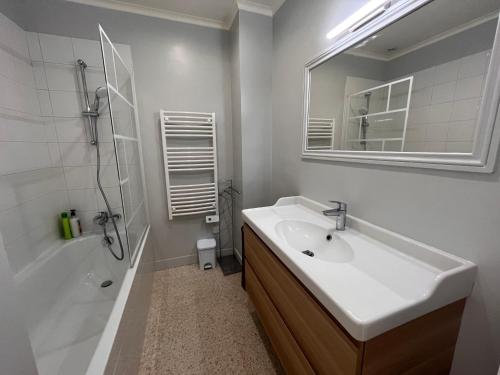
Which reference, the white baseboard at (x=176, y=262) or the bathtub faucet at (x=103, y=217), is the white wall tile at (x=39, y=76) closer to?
the bathtub faucet at (x=103, y=217)

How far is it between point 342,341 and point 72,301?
6.36 ft

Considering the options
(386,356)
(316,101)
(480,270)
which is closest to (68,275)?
(386,356)

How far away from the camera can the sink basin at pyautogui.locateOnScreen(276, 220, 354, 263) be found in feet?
3.32

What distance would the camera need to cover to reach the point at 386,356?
0.59m

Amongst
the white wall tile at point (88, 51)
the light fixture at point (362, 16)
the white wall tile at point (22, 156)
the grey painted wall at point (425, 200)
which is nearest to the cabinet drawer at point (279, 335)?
the grey painted wall at point (425, 200)

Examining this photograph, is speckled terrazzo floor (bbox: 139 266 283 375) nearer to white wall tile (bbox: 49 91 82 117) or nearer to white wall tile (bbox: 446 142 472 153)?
white wall tile (bbox: 446 142 472 153)

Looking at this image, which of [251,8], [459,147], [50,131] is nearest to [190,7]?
[251,8]

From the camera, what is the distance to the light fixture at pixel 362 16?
0.88m

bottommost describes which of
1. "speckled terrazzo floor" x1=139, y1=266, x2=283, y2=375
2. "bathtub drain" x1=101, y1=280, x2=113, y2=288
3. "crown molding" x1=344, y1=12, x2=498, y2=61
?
"speckled terrazzo floor" x1=139, y1=266, x2=283, y2=375

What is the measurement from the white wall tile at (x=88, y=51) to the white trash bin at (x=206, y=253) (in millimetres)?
1850

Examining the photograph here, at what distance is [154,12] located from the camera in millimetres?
1744

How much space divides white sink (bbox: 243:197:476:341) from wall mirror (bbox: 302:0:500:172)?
0.35 metres

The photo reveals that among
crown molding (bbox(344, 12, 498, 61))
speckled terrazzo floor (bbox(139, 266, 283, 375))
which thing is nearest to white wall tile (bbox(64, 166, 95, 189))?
speckled terrazzo floor (bbox(139, 266, 283, 375))

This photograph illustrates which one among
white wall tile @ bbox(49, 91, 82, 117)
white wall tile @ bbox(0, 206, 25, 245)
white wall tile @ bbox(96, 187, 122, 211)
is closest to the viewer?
white wall tile @ bbox(0, 206, 25, 245)
